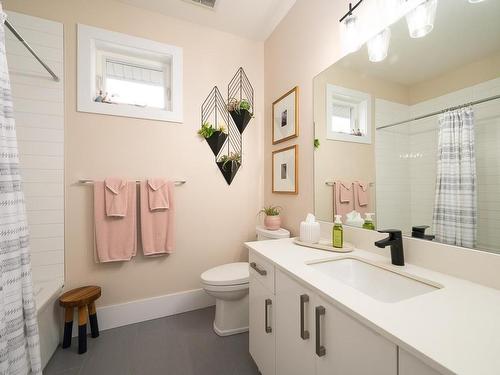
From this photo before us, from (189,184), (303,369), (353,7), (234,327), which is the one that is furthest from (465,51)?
(234,327)

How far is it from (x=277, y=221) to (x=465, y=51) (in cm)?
148

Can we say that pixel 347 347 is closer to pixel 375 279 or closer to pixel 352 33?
pixel 375 279

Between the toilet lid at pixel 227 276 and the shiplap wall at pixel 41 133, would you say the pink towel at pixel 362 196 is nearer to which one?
the toilet lid at pixel 227 276

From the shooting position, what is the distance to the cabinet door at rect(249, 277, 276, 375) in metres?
1.09

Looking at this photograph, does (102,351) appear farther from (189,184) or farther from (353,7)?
(353,7)

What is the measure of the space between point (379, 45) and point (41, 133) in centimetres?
229

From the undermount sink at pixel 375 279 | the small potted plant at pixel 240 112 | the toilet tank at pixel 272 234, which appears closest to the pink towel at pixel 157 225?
the toilet tank at pixel 272 234

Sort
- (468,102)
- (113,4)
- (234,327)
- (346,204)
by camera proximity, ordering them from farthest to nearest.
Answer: (113,4), (234,327), (346,204), (468,102)

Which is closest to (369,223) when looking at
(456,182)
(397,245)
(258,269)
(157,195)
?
(397,245)

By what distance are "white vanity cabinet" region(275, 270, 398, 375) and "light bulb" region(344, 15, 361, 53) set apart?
1338 millimetres

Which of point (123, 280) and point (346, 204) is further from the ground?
point (346, 204)

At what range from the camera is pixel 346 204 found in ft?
4.51

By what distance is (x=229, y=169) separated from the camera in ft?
7.06

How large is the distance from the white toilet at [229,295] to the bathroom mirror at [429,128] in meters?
0.86
